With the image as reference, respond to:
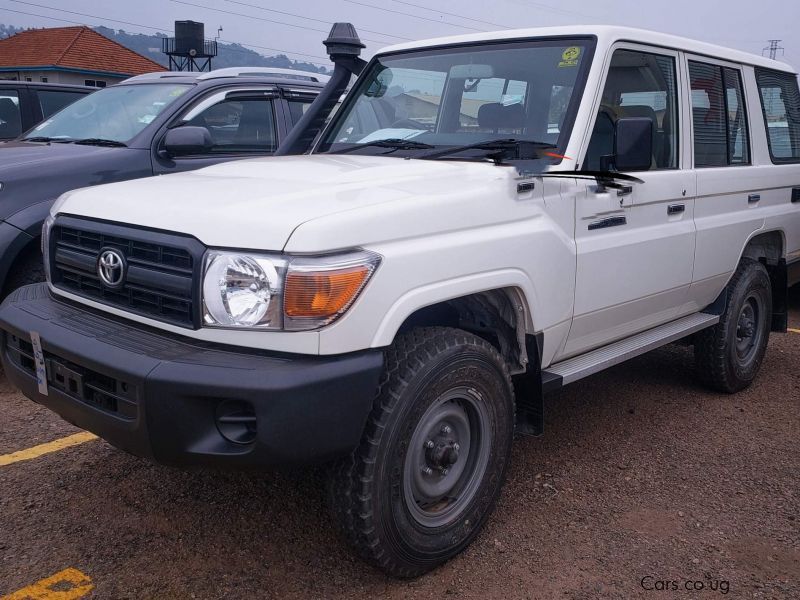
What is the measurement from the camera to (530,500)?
345 cm

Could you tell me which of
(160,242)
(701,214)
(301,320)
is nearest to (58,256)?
(160,242)

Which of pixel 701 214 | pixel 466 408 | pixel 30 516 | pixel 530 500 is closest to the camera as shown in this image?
pixel 466 408

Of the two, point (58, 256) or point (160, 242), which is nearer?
point (160, 242)

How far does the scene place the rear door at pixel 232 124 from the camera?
18.1ft

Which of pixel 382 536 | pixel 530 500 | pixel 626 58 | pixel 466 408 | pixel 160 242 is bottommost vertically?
pixel 530 500

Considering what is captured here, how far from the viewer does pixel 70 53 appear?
41250 millimetres

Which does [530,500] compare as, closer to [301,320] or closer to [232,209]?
[301,320]

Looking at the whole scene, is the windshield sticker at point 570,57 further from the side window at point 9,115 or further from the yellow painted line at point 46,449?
the side window at point 9,115

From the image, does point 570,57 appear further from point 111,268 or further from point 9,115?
point 9,115

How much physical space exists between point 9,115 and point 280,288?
22.1ft

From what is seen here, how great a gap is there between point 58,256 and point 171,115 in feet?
8.94

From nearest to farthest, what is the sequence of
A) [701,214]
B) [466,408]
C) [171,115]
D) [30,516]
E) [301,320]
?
[301,320] → [466,408] → [30,516] → [701,214] → [171,115]

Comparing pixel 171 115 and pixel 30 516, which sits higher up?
pixel 171 115

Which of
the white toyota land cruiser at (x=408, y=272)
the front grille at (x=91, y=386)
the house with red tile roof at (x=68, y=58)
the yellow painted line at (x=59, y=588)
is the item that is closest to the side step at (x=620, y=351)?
the white toyota land cruiser at (x=408, y=272)
